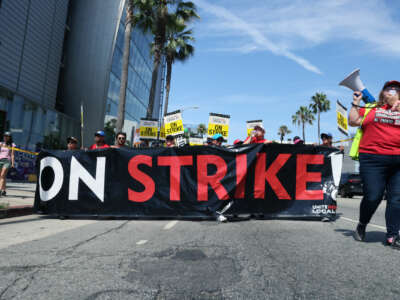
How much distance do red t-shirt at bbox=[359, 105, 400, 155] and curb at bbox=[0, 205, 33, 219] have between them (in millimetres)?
6701

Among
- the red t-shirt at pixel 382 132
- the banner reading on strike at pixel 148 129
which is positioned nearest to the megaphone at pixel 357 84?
Answer: the red t-shirt at pixel 382 132

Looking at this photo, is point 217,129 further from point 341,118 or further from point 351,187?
point 351,187

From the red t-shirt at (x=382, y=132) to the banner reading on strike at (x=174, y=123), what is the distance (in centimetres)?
Result: 1051

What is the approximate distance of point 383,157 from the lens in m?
4.29

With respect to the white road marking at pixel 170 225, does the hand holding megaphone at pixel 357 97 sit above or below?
above

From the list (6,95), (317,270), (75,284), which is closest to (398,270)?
(317,270)

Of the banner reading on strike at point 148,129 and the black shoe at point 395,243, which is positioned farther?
the banner reading on strike at point 148,129

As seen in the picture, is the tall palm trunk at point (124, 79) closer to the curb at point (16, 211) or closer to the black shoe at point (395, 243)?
the curb at point (16, 211)

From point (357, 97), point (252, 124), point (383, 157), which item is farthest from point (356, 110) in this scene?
point (252, 124)

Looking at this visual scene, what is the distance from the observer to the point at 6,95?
19.3 m

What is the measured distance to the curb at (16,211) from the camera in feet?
22.9

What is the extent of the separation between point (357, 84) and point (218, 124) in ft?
38.5

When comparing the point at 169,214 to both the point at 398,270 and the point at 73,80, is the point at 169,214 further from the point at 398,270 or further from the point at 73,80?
the point at 73,80

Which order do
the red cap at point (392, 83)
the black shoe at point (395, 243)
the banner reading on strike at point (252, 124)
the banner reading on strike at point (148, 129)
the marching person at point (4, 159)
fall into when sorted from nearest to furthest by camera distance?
the black shoe at point (395, 243) < the red cap at point (392, 83) < the marching person at point (4, 159) < the banner reading on strike at point (252, 124) < the banner reading on strike at point (148, 129)
